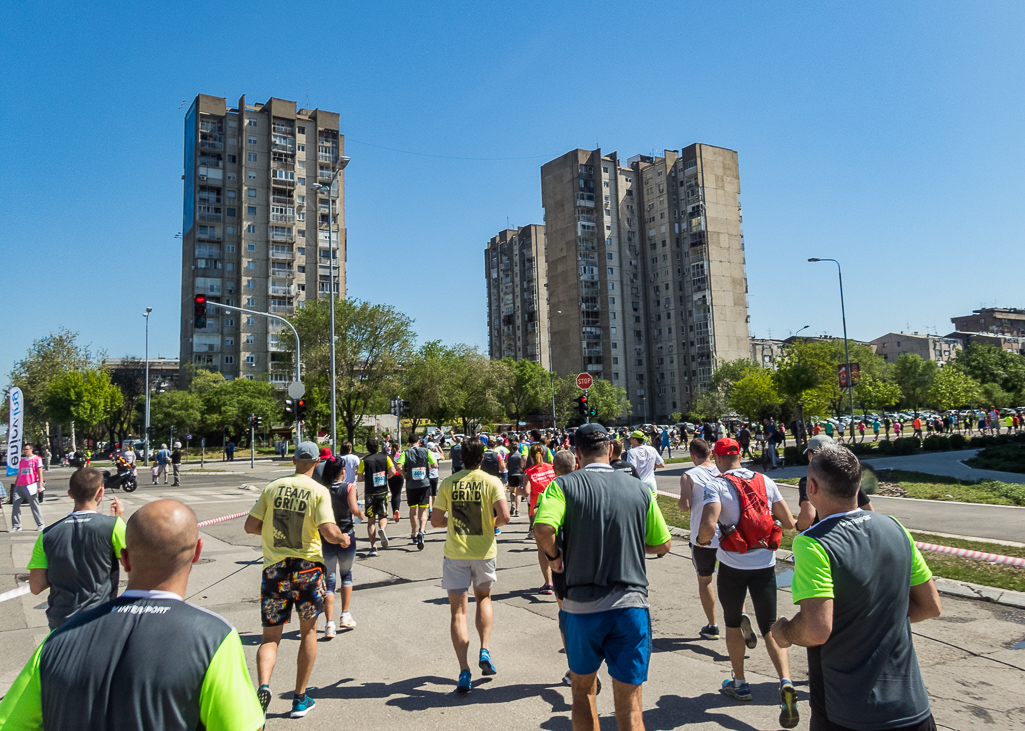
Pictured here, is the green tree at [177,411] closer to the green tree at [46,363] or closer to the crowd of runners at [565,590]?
the green tree at [46,363]

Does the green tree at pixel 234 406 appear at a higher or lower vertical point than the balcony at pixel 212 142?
lower

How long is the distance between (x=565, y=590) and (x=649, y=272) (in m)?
97.1

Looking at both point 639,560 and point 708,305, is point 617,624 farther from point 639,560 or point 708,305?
point 708,305

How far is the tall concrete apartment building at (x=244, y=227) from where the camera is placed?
80.8 metres

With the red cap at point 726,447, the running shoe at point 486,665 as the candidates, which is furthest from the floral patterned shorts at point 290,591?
the red cap at point 726,447

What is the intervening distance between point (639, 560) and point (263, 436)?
72215mm

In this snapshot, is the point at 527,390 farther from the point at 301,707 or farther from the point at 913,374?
the point at 301,707

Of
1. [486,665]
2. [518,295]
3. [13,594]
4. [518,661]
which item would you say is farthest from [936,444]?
[518,295]

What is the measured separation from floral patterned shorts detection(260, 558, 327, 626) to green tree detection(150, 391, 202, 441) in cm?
6519

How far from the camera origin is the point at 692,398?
90125 mm

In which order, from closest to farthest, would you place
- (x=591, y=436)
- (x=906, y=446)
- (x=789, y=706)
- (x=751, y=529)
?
1. (x=789, y=706)
2. (x=591, y=436)
3. (x=751, y=529)
4. (x=906, y=446)

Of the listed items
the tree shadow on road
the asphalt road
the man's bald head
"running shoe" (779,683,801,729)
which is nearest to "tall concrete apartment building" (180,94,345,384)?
the asphalt road

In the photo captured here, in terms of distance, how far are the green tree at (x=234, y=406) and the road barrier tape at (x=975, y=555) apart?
61450 mm

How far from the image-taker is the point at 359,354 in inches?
2015
